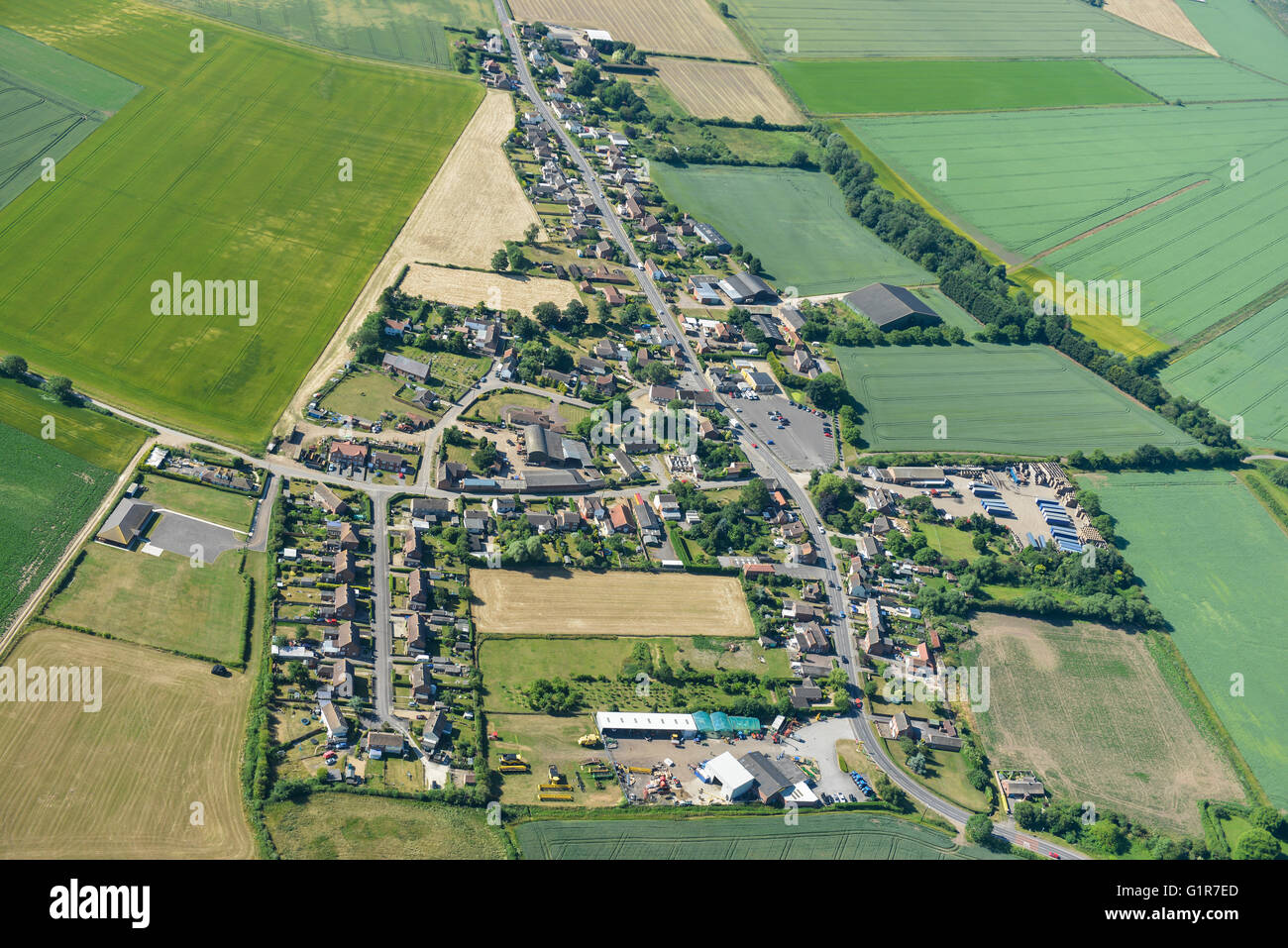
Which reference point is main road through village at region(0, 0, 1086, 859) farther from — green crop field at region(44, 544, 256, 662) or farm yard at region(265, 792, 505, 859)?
farm yard at region(265, 792, 505, 859)

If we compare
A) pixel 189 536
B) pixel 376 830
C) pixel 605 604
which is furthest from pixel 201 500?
pixel 605 604

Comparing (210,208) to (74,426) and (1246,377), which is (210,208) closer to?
(74,426)

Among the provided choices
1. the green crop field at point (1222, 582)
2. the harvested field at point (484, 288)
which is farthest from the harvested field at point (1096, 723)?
the harvested field at point (484, 288)

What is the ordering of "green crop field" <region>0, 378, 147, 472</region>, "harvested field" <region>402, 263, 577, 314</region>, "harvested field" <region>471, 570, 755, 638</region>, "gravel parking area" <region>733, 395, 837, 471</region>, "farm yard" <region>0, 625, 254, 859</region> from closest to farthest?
"farm yard" <region>0, 625, 254, 859</region> → "harvested field" <region>471, 570, 755, 638</region> → "green crop field" <region>0, 378, 147, 472</region> → "gravel parking area" <region>733, 395, 837, 471</region> → "harvested field" <region>402, 263, 577, 314</region>

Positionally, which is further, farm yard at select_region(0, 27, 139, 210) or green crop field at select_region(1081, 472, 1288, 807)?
farm yard at select_region(0, 27, 139, 210)

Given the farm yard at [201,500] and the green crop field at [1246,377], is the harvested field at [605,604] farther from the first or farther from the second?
the green crop field at [1246,377]

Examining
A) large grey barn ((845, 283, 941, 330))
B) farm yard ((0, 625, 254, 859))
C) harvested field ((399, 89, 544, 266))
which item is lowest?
farm yard ((0, 625, 254, 859))

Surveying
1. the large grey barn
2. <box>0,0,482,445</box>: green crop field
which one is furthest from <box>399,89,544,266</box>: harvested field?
the large grey barn

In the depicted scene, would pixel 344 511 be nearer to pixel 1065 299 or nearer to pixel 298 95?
pixel 298 95
